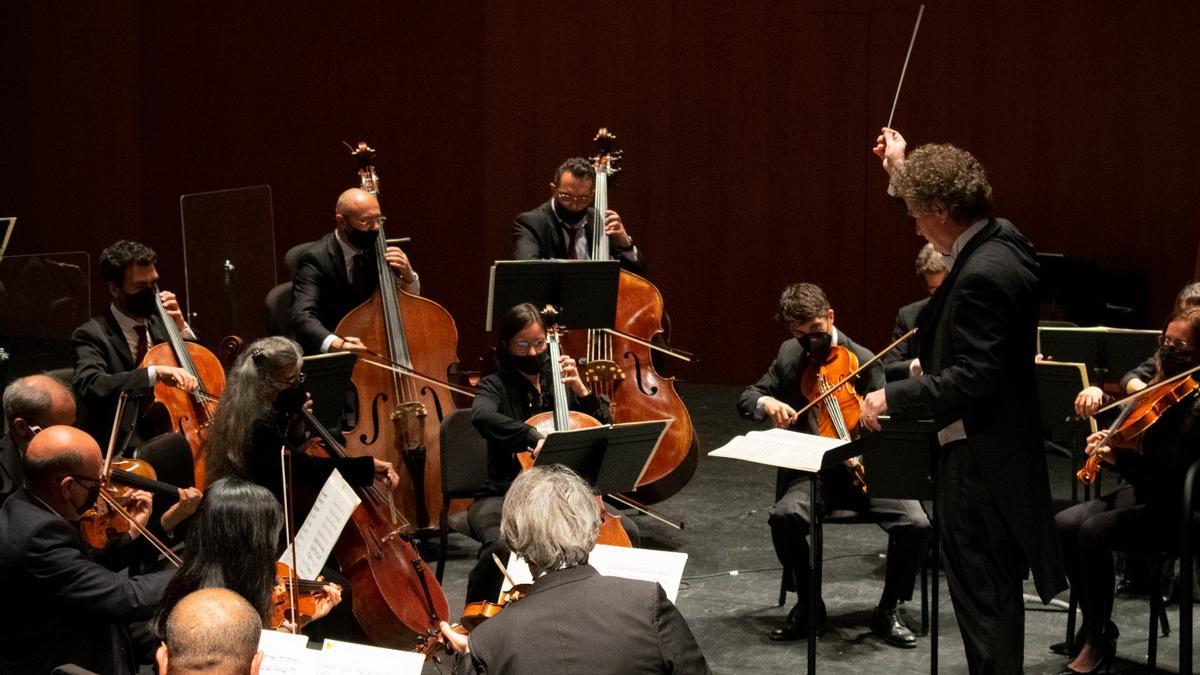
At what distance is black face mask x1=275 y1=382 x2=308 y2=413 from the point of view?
4.29 m

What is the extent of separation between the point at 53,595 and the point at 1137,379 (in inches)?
149

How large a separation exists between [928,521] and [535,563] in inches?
102

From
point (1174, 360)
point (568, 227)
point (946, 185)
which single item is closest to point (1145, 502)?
point (1174, 360)

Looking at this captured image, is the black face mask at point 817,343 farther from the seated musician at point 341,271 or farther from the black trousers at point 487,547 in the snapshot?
the seated musician at point 341,271

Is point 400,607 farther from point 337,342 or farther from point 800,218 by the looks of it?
point 800,218

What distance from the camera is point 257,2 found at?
980 cm

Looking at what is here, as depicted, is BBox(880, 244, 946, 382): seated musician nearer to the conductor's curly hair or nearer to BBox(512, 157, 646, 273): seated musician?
BBox(512, 157, 646, 273): seated musician

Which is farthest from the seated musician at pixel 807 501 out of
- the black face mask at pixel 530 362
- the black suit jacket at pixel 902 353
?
the black face mask at pixel 530 362

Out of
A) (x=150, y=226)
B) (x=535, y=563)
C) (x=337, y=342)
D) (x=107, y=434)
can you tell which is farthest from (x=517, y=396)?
(x=150, y=226)

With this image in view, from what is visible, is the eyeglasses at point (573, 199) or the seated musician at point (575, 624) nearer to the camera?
the seated musician at point (575, 624)

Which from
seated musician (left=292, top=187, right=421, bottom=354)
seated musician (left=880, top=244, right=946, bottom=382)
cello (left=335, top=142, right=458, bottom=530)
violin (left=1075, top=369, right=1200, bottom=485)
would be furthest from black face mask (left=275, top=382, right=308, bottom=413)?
violin (left=1075, top=369, right=1200, bottom=485)

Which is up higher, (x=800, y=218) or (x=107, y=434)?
(x=800, y=218)

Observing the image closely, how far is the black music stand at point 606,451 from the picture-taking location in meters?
3.99

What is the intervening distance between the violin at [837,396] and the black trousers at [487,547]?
83 cm
